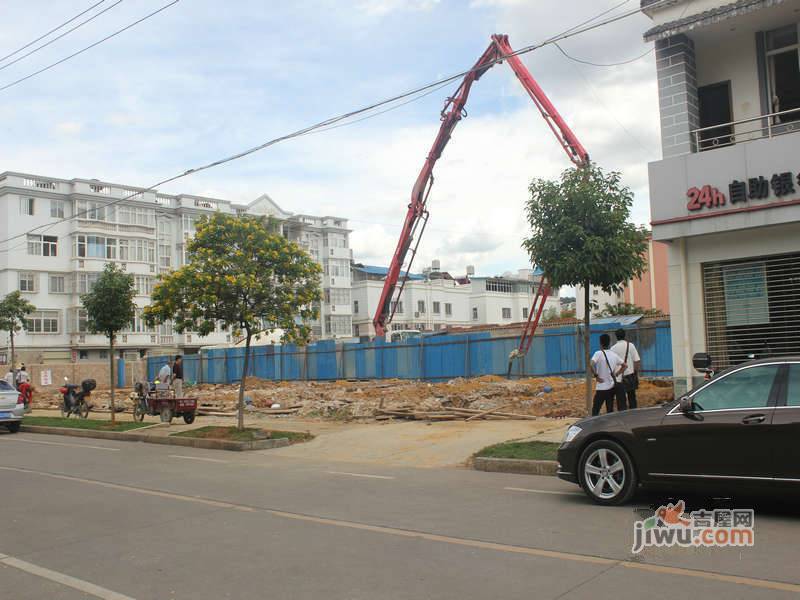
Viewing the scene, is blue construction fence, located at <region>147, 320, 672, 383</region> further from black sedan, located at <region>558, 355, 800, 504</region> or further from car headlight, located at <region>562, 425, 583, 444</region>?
black sedan, located at <region>558, 355, 800, 504</region>

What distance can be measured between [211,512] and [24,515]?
2167 mm

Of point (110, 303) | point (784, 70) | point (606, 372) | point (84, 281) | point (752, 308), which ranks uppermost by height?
point (84, 281)

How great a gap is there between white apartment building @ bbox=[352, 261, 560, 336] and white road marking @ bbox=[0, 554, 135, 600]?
223 ft

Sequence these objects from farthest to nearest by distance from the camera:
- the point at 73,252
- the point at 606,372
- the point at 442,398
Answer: the point at 73,252
the point at 442,398
the point at 606,372

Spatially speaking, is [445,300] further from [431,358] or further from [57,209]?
[431,358]

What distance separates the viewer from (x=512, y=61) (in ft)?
89.6

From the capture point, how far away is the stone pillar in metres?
14.5

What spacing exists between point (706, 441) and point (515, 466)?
398 cm

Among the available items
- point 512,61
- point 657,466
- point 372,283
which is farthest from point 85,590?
point 372,283

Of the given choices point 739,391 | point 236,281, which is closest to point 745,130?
point 739,391

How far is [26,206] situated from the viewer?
5238 centimetres

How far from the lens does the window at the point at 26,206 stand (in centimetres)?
5200

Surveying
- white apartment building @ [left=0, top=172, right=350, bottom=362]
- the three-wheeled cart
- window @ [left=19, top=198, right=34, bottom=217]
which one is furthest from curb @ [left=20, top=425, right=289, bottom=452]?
window @ [left=19, top=198, right=34, bottom=217]

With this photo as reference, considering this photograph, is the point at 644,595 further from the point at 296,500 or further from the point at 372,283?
the point at 372,283
